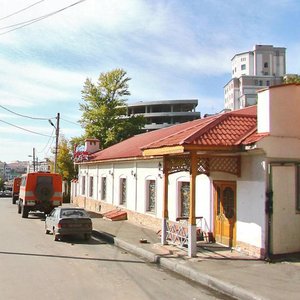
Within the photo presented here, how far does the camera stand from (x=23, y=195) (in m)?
28.6

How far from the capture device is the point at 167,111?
376 ft

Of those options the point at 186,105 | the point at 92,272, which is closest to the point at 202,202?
the point at 92,272

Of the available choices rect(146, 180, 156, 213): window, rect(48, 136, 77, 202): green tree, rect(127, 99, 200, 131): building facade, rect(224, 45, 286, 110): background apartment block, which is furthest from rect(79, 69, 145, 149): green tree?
rect(224, 45, 286, 110): background apartment block

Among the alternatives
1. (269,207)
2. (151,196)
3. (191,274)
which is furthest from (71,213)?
(269,207)

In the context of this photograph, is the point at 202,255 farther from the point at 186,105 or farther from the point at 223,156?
the point at 186,105

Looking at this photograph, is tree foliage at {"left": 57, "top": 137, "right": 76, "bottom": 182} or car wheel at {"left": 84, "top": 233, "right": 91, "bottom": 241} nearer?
car wheel at {"left": 84, "top": 233, "right": 91, "bottom": 241}

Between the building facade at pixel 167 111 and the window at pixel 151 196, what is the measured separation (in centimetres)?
8627

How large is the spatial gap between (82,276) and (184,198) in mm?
8392

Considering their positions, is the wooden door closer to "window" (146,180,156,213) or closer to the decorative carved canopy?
the decorative carved canopy

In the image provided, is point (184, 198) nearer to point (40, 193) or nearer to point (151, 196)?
point (151, 196)

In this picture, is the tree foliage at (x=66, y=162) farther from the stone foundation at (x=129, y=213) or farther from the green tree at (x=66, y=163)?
the stone foundation at (x=129, y=213)

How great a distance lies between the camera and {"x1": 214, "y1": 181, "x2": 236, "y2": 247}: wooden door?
14257 mm

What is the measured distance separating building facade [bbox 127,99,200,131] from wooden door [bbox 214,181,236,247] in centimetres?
9335

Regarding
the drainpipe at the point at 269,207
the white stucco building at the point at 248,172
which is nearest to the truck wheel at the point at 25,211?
the white stucco building at the point at 248,172
